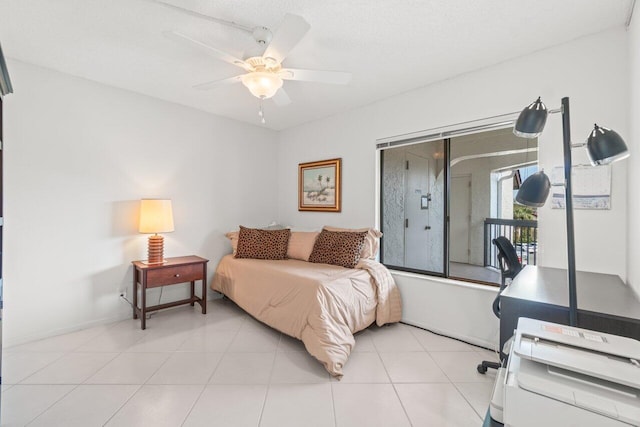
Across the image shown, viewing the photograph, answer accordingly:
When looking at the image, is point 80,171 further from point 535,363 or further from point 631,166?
point 631,166

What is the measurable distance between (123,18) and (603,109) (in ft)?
11.0

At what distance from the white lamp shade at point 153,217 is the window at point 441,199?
2433 millimetres

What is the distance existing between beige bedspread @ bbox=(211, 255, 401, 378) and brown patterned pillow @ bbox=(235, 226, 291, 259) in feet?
0.45

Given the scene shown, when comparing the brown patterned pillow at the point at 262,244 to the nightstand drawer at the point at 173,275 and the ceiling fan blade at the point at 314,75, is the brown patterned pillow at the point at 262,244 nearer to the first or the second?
the nightstand drawer at the point at 173,275

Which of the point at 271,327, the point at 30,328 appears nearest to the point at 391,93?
the point at 271,327

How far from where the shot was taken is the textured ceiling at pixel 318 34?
1766 millimetres

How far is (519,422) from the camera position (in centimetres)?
77

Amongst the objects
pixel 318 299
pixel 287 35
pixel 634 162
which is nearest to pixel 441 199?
pixel 634 162

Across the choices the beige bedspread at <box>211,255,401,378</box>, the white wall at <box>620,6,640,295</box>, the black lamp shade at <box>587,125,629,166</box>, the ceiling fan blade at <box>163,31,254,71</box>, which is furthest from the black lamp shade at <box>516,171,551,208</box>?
the ceiling fan blade at <box>163,31,254,71</box>

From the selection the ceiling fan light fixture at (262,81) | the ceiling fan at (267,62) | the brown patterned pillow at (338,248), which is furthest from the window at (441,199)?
the ceiling fan light fixture at (262,81)

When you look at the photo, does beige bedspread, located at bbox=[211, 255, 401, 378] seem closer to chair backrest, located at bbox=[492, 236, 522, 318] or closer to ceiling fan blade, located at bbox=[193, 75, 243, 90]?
chair backrest, located at bbox=[492, 236, 522, 318]

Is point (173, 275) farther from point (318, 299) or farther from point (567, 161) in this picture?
point (567, 161)

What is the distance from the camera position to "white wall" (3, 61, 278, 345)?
2463mm

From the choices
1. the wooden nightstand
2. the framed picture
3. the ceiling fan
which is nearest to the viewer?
the ceiling fan
